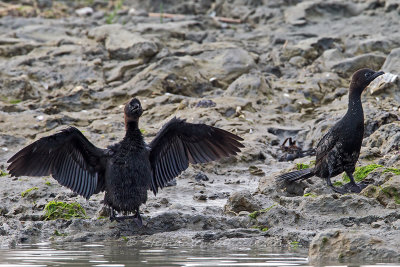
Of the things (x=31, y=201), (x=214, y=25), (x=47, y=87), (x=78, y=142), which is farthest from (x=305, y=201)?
(x=214, y=25)

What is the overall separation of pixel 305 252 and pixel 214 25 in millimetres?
10762

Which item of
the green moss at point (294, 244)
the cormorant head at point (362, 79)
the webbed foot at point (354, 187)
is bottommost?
the green moss at point (294, 244)

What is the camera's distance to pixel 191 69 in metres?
13.5

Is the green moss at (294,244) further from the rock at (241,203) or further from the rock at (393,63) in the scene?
the rock at (393,63)

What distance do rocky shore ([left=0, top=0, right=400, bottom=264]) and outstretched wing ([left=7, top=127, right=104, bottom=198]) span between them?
0.41 m

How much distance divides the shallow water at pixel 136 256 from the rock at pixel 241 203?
4.03 ft

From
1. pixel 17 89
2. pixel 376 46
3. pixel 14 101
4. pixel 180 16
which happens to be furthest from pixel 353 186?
pixel 180 16

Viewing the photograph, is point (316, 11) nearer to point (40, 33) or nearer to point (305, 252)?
point (40, 33)

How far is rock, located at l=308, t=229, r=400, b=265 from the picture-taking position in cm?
579

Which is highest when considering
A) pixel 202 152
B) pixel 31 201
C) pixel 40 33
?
pixel 40 33

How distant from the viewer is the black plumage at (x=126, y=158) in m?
7.74

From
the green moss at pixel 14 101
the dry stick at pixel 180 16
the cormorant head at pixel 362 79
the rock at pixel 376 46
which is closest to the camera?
the cormorant head at pixel 362 79

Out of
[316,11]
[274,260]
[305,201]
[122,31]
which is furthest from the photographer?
[316,11]

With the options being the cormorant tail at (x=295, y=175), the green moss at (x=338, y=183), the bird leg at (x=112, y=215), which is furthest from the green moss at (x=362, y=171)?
the bird leg at (x=112, y=215)
